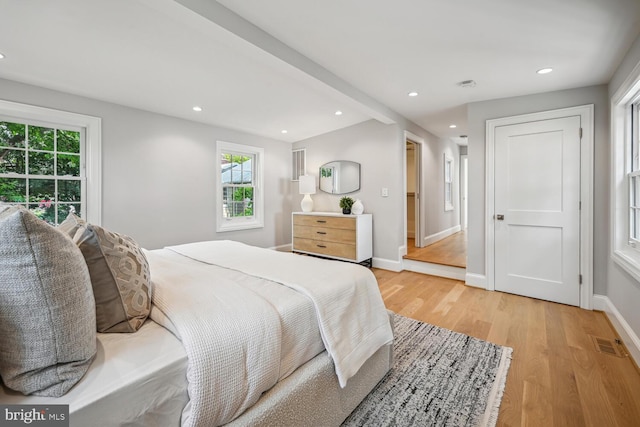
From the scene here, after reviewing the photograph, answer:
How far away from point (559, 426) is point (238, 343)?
1662 millimetres

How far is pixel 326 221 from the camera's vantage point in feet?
14.5

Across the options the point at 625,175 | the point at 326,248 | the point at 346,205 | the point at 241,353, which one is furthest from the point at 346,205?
the point at 241,353

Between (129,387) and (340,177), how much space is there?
4.18 meters

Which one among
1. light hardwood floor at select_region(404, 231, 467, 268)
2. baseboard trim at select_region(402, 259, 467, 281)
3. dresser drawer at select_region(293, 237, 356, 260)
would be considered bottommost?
baseboard trim at select_region(402, 259, 467, 281)

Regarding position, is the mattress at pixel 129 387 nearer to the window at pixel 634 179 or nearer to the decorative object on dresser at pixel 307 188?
the window at pixel 634 179

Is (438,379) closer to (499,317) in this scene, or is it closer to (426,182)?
(499,317)

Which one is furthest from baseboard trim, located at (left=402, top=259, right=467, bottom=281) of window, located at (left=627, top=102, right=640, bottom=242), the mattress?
the mattress

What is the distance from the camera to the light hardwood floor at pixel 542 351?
1.48 meters

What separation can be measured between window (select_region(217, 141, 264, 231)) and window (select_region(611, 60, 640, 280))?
14.5ft

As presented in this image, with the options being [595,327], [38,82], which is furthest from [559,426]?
[38,82]

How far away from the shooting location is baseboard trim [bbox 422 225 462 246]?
17.1 ft

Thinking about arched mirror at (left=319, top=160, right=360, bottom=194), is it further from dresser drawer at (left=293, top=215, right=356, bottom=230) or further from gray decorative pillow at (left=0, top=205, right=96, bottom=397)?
gray decorative pillow at (left=0, top=205, right=96, bottom=397)

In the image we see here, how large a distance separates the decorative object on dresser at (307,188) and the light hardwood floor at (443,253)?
181 centimetres

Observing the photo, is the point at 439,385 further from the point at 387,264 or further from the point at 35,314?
the point at 387,264
